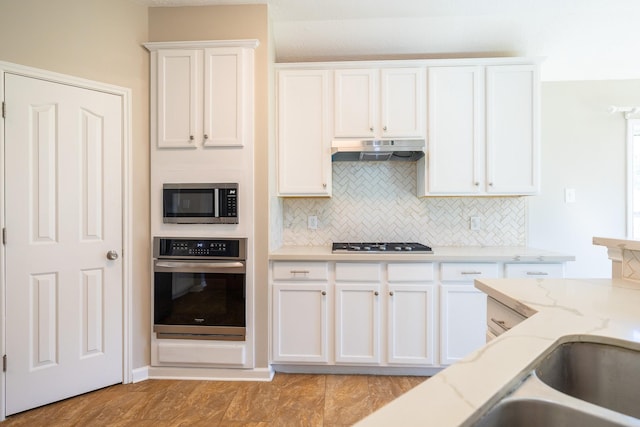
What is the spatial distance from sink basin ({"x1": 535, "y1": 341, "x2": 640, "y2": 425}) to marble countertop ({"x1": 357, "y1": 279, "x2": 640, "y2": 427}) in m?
0.03

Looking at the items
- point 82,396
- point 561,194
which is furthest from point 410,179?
point 82,396

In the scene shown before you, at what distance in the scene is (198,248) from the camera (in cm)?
214

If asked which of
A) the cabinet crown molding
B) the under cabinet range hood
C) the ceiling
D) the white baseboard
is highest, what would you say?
the ceiling

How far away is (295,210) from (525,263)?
1.87 meters

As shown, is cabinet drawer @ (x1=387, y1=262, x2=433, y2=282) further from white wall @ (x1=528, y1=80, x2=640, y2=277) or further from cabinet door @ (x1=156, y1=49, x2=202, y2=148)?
cabinet door @ (x1=156, y1=49, x2=202, y2=148)

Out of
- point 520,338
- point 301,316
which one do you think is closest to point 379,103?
point 301,316

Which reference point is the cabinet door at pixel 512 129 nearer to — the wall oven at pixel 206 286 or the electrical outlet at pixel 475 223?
the electrical outlet at pixel 475 223

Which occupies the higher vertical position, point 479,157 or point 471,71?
point 471,71

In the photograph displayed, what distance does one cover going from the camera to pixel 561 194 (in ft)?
9.19

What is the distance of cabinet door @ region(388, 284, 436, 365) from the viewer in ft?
7.07

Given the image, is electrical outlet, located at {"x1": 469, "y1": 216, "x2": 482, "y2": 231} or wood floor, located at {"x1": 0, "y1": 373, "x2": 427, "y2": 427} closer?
wood floor, located at {"x1": 0, "y1": 373, "x2": 427, "y2": 427}

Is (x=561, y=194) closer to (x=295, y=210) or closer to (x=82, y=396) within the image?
(x=295, y=210)

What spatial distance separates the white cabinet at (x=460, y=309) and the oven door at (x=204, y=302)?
1.46 m

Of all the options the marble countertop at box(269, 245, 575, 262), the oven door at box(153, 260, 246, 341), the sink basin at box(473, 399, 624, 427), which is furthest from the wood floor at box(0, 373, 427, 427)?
the sink basin at box(473, 399, 624, 427)
